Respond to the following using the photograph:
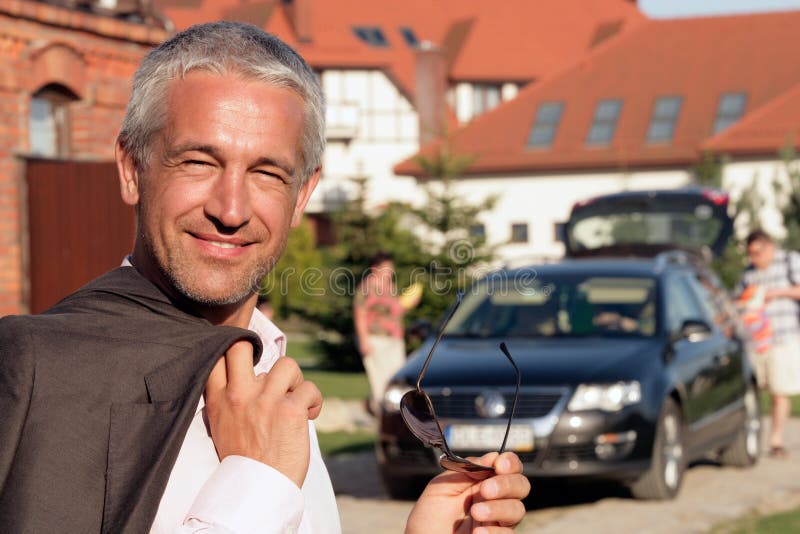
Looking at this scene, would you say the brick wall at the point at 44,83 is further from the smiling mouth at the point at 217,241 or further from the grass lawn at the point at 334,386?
the smiling mouth at the point at 217,241

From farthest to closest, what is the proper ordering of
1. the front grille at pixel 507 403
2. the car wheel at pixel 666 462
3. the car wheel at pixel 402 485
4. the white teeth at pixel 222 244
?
the car wheel at pixel 402 485 < the car wheel at pixel 666 462 < the front grille at pixel 507 403 < the white teeth at pixel 222 244

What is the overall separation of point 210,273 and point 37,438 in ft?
1.51

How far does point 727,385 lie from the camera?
39.8 ft

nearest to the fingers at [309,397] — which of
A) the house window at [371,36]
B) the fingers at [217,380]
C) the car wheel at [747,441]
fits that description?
the fingers at [217,380]

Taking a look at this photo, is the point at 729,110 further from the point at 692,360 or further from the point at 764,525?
the point at 764,525

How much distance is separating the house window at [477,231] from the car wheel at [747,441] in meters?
11.8

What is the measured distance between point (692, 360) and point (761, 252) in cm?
269

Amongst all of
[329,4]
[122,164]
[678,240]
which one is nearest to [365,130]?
[329,4]

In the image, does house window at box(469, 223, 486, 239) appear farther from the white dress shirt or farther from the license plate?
the white dress shirt

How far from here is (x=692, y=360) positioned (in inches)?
444

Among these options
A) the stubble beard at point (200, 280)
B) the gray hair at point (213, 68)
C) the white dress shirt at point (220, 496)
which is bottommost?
the white dress shirt at point (220, 496)

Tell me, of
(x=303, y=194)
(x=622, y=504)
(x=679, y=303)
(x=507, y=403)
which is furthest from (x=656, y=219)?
(x=303, y=194)

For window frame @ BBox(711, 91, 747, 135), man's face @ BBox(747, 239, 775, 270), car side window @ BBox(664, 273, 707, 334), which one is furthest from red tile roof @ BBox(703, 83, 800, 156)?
car side window @ BBox(664, 273, 707, 334)

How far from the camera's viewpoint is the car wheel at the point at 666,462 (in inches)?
406
